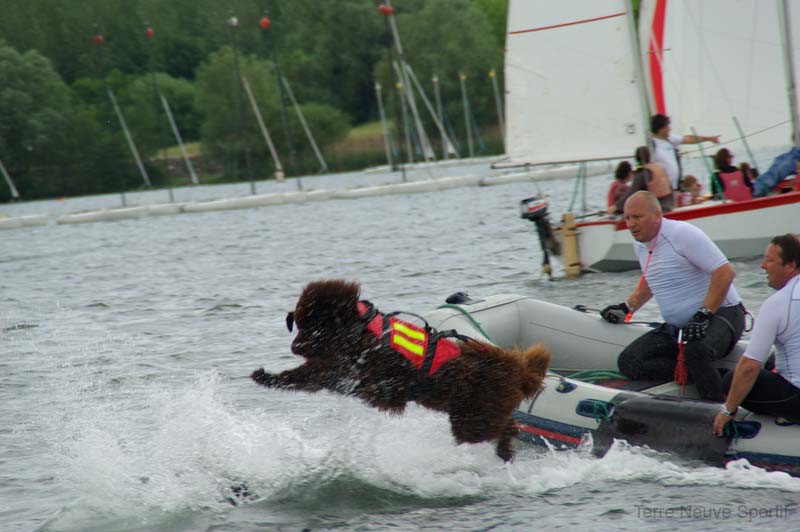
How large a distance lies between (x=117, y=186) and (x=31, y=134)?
7.22 m

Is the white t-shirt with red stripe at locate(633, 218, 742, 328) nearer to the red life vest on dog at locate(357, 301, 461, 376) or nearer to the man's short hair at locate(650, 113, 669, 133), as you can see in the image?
the red life vest on dog at locate(357, 301, 461, 376)

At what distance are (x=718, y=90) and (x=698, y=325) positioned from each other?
11.1 m

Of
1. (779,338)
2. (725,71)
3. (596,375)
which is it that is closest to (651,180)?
(725,71)

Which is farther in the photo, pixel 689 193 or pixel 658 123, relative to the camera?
pixel 689 193

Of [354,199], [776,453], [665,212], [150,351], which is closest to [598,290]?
[665,212]

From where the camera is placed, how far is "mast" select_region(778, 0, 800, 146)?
Answer: 50.1ft

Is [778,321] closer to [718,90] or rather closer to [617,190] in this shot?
[617,190]

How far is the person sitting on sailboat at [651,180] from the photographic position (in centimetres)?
1350

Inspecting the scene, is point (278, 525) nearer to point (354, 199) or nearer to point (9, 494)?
point (9, 494)

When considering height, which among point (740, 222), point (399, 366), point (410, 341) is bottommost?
point (740, 222)

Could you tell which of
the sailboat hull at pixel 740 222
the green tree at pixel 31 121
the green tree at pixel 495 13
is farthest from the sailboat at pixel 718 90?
the green tree at pixel 495 13

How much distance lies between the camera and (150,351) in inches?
503

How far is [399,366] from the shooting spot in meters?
5.99

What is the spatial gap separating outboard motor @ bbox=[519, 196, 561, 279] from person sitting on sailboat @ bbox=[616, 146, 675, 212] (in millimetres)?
1290
